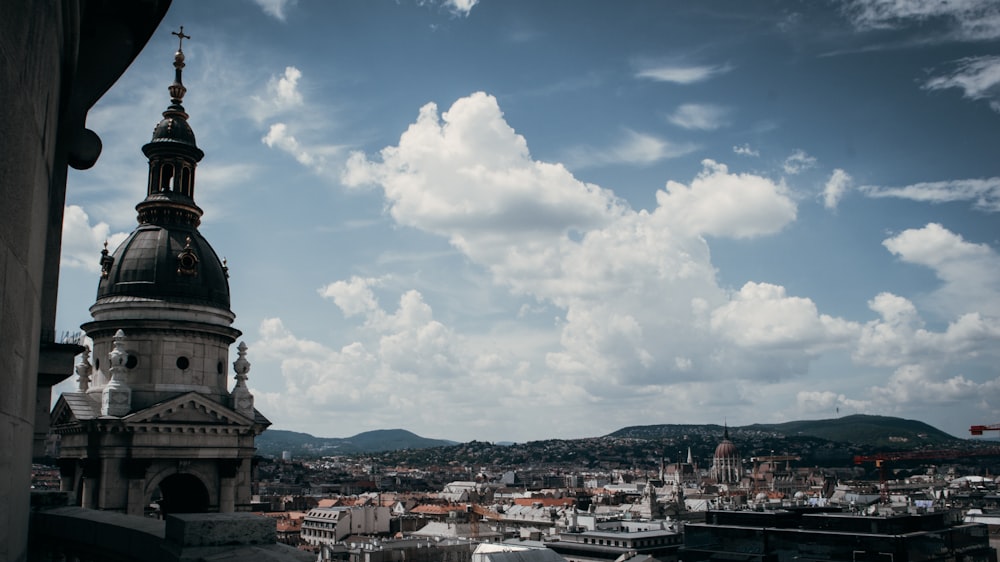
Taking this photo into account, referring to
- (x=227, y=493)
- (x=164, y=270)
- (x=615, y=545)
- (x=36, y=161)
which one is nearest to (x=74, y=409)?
(x=164, y=270)

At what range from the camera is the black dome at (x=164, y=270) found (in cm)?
3045

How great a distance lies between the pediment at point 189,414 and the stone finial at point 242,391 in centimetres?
50

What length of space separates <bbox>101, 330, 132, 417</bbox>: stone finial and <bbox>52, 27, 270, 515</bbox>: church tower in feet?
0.10

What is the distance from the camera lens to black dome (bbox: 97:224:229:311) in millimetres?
30453

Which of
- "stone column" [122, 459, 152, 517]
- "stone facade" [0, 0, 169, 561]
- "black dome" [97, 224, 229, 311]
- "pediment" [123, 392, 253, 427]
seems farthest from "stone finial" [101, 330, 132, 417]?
"stone facade" [0, 0, 169, 561]

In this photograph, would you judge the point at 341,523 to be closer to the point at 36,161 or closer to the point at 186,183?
the point at 186,183

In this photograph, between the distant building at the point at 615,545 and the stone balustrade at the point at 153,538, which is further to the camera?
the distant building at the point at 615,545

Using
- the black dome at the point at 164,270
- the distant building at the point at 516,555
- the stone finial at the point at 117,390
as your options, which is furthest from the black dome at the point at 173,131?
the distant building at the point at 516,555

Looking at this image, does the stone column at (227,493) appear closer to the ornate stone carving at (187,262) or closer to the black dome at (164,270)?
the black dome at (164,270)

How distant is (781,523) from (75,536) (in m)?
107

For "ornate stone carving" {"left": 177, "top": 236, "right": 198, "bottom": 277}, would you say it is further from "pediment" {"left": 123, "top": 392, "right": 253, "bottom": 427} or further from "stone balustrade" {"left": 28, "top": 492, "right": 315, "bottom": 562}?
"stone balustrade" {"left": 28, "top": 492, "right": 315, "bottom": 562}

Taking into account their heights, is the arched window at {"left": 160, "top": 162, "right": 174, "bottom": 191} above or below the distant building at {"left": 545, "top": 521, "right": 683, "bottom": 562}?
above

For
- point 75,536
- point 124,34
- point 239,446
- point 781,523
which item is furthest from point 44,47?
point 781,523

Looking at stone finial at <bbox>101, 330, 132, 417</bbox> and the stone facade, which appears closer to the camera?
the stone facade
